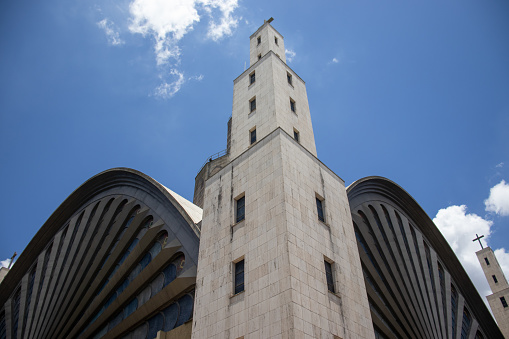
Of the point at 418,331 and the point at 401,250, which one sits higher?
the point at 401,250

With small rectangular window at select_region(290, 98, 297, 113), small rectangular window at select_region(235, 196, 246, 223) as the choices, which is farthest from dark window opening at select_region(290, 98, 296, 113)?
small rectangular window at select_region(235, 196, 246, 223)

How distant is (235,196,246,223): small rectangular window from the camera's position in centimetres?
2058

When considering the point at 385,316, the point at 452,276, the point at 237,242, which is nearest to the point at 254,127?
the point at 237,242

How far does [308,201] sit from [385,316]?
1553 cm

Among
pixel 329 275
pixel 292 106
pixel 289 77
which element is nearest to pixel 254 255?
pixel 329 275

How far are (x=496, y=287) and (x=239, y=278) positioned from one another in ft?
212

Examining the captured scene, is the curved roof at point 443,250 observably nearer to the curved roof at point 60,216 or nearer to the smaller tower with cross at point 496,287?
the smaller tower with cross at point 496,287

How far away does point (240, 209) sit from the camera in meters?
21.0

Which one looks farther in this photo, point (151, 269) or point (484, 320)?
point (484, 320)

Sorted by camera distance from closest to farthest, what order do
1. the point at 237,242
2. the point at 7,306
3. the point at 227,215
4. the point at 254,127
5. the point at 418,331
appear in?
the point at 237,242 < the point at 227,215 < the point at 254,127 < the point at 418,331 < the point at 7,306

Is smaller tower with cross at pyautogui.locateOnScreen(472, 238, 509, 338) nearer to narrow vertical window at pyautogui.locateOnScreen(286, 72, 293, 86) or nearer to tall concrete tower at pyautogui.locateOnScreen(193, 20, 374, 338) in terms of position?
tall concrete tower at pyautogui.locateOnScreen(193, 20, 374, 338)

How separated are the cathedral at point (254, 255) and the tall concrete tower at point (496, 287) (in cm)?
2200

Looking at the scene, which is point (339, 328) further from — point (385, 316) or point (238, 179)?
point (385, 316)

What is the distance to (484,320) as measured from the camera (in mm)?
43750
